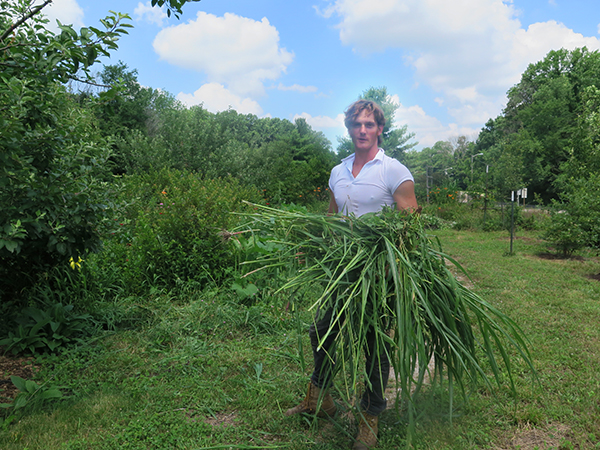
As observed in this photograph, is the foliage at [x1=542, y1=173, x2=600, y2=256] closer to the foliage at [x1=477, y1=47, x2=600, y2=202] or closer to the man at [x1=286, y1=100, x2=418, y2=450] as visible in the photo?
the man at [x1=286, y1=100, x2=418, y2=450]

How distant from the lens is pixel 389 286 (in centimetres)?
197

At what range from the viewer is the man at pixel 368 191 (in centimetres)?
223

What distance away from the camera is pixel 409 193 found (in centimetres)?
222

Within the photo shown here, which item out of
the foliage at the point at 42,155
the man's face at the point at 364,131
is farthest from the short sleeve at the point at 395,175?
the foliage at the point at 42,155

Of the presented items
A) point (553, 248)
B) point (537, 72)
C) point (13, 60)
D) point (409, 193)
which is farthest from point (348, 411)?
point (537, 72)

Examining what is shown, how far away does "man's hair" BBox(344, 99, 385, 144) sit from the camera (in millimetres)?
2379

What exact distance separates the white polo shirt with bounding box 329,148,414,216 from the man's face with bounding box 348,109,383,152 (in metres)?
0.09

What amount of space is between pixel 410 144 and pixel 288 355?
2243 cm

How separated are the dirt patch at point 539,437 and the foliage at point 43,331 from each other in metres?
3.44

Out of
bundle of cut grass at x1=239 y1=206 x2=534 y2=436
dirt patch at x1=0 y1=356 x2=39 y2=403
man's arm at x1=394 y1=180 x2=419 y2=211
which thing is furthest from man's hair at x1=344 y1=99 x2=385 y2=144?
dirt patch at x1=0 y1=356 x2=39 y2=403

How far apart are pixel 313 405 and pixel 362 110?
184 cm

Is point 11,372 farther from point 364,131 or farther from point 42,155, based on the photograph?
point 364,131

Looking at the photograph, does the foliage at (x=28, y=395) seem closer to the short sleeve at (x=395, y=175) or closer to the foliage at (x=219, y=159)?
the short sleeve at (x=395, y=175)

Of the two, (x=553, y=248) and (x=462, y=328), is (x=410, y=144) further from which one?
(x=462, y=328)
